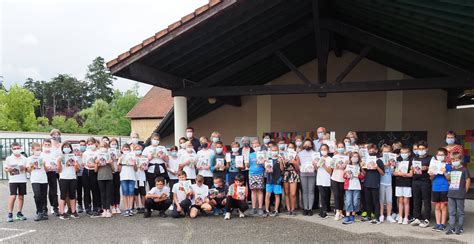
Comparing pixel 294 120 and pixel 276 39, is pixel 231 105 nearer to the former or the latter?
pixel 294 120

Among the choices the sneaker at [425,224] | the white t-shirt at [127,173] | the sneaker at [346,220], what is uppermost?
the white t-shirt at [127,173]

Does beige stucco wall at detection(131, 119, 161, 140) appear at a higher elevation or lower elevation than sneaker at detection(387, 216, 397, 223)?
higher

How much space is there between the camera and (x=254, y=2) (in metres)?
7.04

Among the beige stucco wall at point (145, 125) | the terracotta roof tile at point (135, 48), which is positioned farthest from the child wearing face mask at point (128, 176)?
the beige stucco wall at point (145, 125)

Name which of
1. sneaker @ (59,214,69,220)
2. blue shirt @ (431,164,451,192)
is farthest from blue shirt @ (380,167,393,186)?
sneaker @ (59,214,69,220)

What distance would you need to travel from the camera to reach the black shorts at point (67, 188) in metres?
7.57

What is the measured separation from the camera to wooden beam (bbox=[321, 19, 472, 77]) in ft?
29.5

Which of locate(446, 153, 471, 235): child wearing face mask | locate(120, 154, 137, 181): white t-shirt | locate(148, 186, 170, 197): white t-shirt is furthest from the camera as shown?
locate(120, 154, 137, 181): white t-shirt

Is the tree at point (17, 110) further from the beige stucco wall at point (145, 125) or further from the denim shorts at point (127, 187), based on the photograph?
the denim shorts at point (127, 187)

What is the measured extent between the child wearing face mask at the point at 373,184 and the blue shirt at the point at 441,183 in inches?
35.2

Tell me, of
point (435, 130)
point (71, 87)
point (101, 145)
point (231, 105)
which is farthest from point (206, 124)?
point (71, 87)

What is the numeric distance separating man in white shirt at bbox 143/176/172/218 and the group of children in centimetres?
2

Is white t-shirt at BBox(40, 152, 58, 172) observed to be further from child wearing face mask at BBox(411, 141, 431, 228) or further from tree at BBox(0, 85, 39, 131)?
tree at BBox(0, 85, 39, 131)

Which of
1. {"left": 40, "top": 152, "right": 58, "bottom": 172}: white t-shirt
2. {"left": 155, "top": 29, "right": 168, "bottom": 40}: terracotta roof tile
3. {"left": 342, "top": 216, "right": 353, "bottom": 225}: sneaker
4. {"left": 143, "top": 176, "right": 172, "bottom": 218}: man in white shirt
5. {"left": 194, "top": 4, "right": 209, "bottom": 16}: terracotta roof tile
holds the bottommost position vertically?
{"left": 342, "top": 216, "right": 353, "bottom": 225}: sneaker
